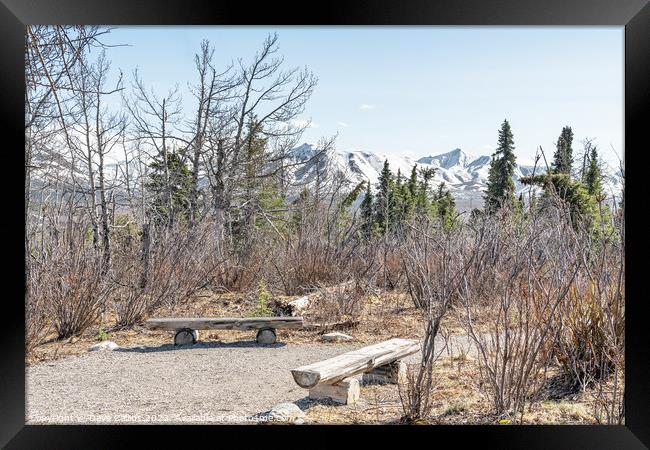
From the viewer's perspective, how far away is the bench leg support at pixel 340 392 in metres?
4.12

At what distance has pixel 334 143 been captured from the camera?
13625 millimetres

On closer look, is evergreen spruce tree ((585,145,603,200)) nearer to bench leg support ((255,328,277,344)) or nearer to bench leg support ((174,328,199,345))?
bench leg support ((255,328,277,344))

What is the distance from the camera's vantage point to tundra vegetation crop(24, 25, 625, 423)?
3.49 meters

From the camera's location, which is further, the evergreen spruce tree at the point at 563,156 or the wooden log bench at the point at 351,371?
the evergreen spruce tree at the point at 563,156

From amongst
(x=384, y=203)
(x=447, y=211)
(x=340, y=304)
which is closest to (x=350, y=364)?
(x=340, y=304)

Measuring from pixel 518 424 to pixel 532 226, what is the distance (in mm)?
1157

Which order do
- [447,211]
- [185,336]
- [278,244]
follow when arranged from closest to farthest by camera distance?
[185,336] → [278,244] → [447,211]

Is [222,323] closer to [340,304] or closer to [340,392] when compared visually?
[340,304]

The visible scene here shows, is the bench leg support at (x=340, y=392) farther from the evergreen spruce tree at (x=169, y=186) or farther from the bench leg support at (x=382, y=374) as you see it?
the evergreen spruce tree at (x=169, y=186)

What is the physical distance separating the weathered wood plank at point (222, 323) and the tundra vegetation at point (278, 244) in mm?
723

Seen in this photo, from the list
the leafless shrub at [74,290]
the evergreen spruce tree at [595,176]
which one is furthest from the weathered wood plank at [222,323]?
the evergreen spruce tree at [595,176]

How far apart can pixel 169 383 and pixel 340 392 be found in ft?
4.89

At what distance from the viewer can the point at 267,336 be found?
19.9 ft
